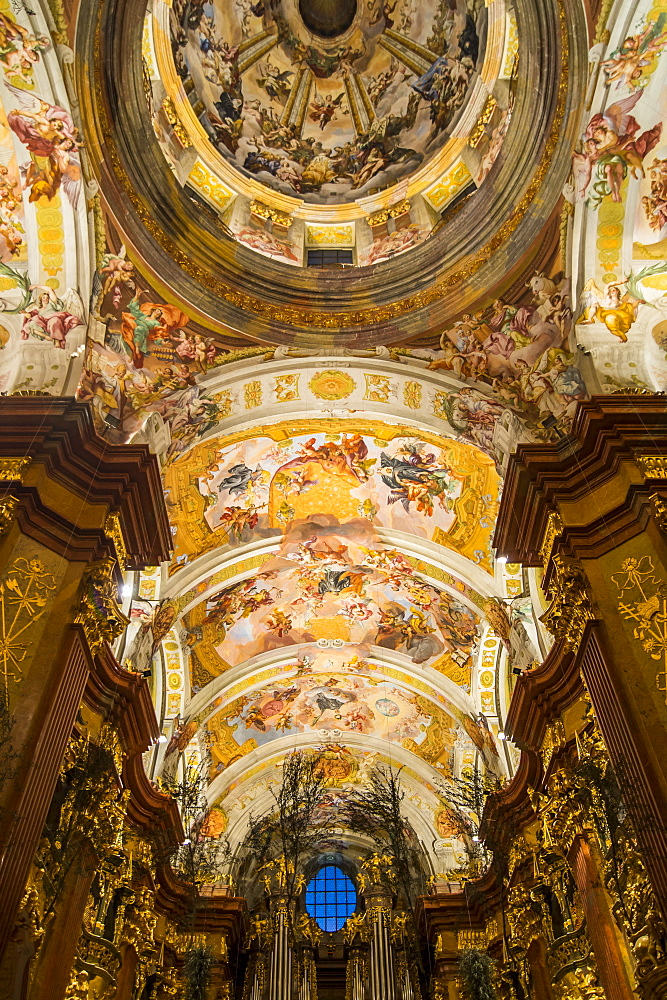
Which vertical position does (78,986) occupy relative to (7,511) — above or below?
below

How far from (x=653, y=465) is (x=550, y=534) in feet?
5.03

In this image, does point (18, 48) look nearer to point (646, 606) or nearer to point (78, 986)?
point (646, 606)

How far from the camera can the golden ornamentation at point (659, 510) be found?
8492mm

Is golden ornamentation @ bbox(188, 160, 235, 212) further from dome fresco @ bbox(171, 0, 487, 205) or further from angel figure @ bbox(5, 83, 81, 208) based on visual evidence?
angel figure @ bbox(5, 83, 81, 208)

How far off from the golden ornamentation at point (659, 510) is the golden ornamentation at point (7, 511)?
7.01 m

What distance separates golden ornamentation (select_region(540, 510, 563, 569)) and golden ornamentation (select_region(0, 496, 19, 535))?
628cm

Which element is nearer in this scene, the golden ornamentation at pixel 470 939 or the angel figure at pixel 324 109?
the angel figure at pixel 324 109

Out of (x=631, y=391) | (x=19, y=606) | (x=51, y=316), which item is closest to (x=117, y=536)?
(x=19, y=606)

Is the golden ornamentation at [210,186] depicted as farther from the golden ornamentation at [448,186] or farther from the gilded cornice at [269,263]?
the golden ornamentation at [448,186]

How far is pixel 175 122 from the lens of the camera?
12.7 meters

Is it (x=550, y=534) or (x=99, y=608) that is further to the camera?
(x=550, y=534)

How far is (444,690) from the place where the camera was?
56.4 ft

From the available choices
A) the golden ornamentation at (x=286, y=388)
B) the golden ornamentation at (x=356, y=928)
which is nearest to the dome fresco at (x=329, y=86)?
the golden ornamentation at (x=286, y=388)

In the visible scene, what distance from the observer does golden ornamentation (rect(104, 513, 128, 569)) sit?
388 inches
